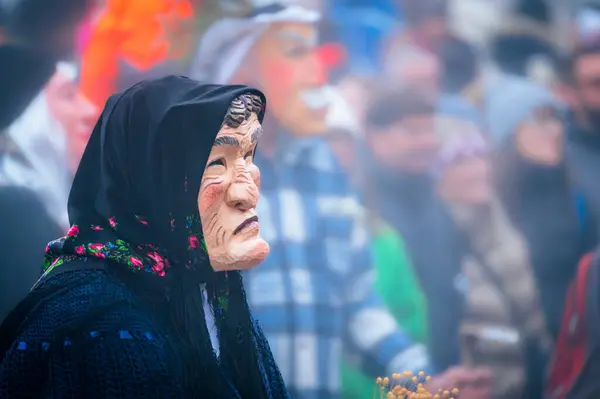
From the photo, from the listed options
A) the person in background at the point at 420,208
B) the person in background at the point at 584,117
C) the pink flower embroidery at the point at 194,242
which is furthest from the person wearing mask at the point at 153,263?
the person in background at the point at 584,117

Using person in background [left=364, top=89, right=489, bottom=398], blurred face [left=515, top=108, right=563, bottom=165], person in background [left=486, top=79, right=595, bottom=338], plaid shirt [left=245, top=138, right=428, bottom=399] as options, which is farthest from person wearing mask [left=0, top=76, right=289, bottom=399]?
blurred face [left=515, top=108, right=563, bottom=165]

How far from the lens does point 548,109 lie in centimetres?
395

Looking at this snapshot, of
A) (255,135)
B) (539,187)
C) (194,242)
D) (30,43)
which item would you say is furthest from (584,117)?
(194,242)

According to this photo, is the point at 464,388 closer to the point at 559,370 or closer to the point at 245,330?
the point at 559,370

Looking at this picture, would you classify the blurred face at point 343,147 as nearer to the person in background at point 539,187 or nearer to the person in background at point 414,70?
the person in background at point 414,70

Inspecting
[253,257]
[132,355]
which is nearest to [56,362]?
[132,355]

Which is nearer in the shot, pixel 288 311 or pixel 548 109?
pixel 288 311

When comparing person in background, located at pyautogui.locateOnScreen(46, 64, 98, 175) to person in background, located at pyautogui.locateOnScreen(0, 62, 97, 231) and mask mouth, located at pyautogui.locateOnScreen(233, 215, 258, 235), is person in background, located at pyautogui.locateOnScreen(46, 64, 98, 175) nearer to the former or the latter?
person in background, located at pyautogui.locateOnScreen(0, 62, 97, 231)

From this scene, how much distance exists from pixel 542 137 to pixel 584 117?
0.26 metres

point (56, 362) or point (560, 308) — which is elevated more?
point (56, 362)

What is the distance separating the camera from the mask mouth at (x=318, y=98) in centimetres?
357

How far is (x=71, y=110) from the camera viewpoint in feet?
10.9

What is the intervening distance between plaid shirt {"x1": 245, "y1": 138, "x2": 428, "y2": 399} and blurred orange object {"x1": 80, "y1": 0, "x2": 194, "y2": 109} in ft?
2.30

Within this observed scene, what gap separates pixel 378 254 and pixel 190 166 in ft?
8.33
